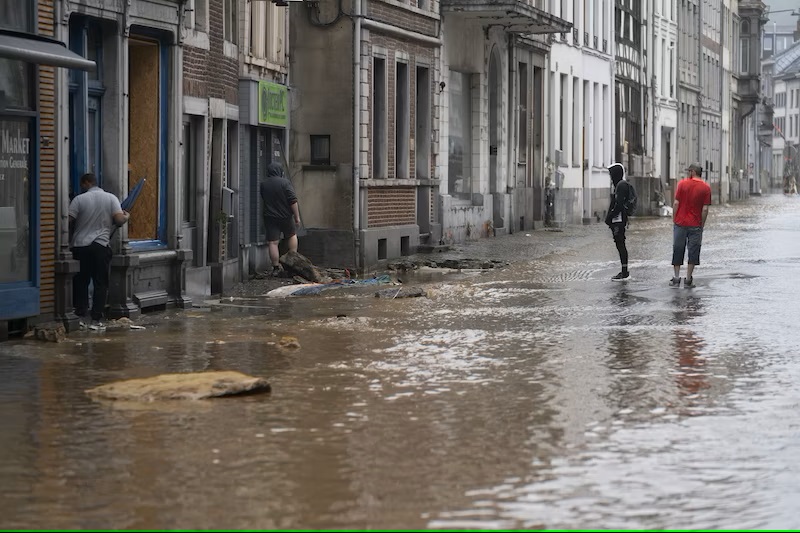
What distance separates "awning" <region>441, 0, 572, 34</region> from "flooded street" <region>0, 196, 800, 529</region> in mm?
16877

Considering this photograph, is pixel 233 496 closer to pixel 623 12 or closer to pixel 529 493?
pixel 529 493

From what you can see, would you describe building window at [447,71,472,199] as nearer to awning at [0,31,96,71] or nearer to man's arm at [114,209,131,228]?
man's arm at [114,209,131,228]

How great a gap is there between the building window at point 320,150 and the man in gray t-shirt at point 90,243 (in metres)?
11.3

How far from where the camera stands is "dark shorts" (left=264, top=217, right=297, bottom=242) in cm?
2520

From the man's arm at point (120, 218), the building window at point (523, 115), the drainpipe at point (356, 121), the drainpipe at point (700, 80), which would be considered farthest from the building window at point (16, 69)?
the drainpipe at point (700, 80)

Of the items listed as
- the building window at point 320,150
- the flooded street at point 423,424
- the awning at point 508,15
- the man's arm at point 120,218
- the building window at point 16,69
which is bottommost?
the flooded street at point 423,424

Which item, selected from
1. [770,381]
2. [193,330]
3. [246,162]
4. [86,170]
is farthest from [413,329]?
[246,162]

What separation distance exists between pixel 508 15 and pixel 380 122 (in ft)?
25.7

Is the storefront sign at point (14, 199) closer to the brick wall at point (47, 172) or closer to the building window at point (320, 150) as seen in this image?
the brick wall at point (47, 172)

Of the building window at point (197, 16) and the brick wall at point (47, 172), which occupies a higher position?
the building window at point (197, 16)

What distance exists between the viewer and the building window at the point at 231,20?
76.7 ft

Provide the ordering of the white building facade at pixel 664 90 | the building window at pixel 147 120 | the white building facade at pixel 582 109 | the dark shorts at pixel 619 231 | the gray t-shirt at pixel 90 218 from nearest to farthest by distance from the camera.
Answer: the gray t-shirt at pixel 90 218 → the building window at pixel 147 120 → the dark shorts at pixel 619 231 → the white building facade at pixel 582 109 → the white building facade at pixel 664 90

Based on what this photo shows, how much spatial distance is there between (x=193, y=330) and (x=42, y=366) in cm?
347

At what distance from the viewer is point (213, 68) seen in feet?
73.2
